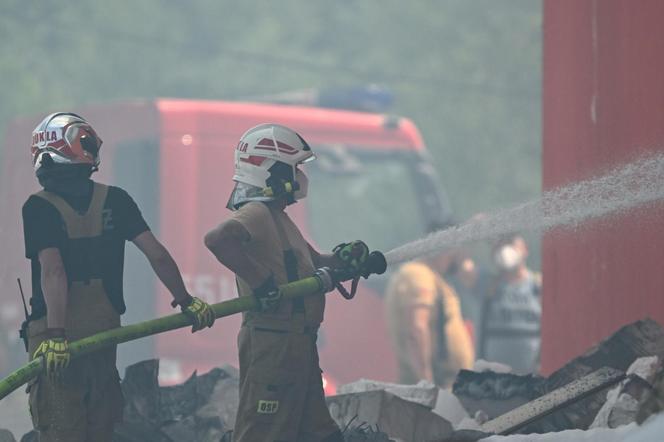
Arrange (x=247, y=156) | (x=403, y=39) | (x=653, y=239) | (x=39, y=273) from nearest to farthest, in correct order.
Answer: (x=39, y=273) → (x=247, y=156) → (x=653, y=239) → (x=403, y=39)

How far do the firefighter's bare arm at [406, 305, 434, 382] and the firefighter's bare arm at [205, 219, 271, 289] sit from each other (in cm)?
471

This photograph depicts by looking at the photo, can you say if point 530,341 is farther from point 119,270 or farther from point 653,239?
point 119,270

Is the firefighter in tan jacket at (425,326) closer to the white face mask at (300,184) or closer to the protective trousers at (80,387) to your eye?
the white face mask at (300,184)

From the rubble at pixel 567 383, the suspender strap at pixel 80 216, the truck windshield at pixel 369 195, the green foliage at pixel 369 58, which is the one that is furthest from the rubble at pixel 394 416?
the green foliage at pixel 369 58

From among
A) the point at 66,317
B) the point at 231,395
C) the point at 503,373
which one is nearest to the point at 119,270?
the point at 66,317

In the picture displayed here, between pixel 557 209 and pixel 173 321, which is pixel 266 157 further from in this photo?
pixel 557 209

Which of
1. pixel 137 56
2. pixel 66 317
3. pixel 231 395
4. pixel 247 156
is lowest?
pixel 231 395

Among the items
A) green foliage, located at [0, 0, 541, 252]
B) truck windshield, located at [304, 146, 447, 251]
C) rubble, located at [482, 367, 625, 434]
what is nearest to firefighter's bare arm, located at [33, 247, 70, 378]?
rubble, located at [482, 367, 625, 434]

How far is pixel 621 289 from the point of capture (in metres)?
7.08

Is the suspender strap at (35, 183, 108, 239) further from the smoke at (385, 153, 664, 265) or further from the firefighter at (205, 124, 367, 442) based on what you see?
the smoke at (385, 153, 664, 265)

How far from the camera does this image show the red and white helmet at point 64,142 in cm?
518

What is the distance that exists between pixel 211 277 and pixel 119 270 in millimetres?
5217

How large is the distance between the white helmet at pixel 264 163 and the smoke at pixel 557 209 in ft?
2.15

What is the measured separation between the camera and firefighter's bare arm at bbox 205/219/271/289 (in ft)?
17.1
